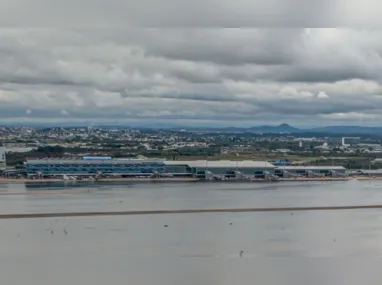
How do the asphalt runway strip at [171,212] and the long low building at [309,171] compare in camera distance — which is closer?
the asphalt runway strip at [171,212]

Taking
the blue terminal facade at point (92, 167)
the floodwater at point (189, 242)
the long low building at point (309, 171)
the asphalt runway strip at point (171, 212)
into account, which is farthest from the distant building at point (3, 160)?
the asphalt runway strip at point (171, 212)

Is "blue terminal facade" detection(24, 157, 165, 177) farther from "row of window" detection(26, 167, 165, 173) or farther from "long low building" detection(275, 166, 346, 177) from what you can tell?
"long low building" detection(275, 166, 346, 177)

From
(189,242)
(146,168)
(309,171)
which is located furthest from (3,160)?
(189,242)

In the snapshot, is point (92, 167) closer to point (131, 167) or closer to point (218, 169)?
point (131, 167)

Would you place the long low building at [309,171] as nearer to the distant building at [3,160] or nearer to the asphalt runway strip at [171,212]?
the asphalt runway strip at [171,212]

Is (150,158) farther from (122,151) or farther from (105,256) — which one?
(105,256)
